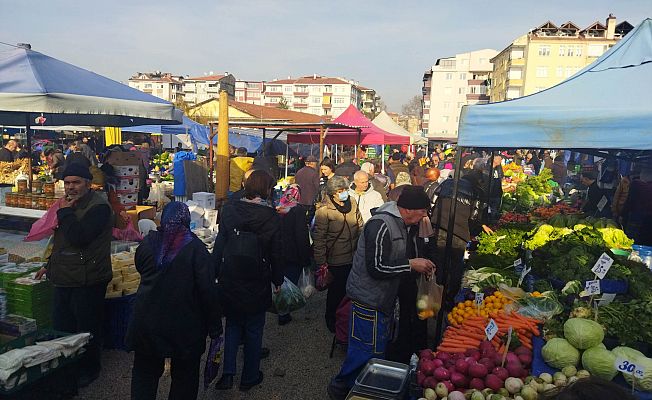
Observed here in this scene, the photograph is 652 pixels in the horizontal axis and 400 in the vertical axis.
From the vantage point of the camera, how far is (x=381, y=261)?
136 inches

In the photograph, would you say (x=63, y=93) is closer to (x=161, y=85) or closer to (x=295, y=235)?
(x=295, y=235)

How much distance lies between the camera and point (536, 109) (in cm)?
373

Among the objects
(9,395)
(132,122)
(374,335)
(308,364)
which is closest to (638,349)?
(374,335)

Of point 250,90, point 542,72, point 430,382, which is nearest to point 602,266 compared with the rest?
point 430,382

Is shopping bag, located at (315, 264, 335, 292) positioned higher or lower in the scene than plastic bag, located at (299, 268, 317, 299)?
higher

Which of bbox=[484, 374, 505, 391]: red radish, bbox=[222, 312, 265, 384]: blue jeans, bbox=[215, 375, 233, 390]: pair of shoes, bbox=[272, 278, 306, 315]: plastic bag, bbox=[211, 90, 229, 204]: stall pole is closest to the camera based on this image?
bbox=[484, 374, 505, 391]: red radish

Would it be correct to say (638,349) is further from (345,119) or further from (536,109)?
(345,119)

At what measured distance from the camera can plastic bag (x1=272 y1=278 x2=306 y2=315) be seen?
469 centimetres

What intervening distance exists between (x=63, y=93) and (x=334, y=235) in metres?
3.21

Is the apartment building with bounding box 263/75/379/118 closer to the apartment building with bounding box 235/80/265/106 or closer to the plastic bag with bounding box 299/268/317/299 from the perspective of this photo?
the apartment building with bounding box 235/80/265/106

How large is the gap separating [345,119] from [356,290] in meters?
11.6

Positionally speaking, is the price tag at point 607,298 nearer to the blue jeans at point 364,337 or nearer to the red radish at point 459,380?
the red radish at point 459,380

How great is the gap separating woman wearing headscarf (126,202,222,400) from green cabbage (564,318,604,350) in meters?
2.47

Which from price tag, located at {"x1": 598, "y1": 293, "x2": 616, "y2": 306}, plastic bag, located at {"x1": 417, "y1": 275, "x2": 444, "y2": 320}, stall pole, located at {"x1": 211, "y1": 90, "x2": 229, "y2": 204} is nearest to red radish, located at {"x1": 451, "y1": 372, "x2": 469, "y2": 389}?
plastic bag, located at {"x1": 417, "y1": 275, "x2": 444, "y2": 320}
